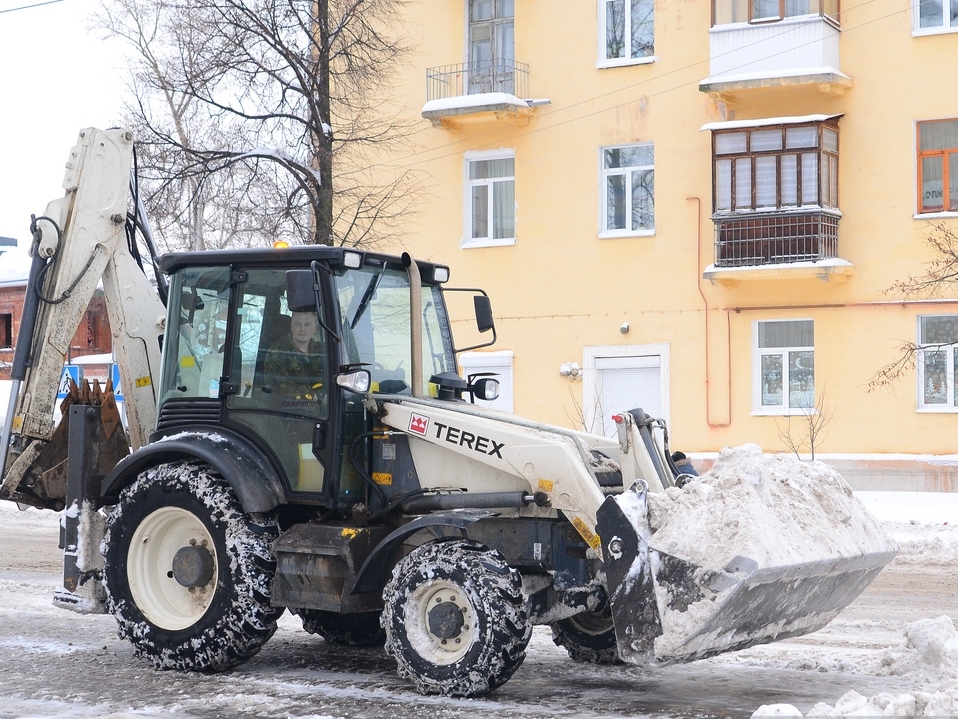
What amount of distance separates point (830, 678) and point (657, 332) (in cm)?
1569

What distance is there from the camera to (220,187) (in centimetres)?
2202

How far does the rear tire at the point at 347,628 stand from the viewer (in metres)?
8.12

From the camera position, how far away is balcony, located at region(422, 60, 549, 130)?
23.2 metres

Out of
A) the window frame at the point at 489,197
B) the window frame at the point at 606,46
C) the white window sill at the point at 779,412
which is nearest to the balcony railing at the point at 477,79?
the window frame at the point at 489,197

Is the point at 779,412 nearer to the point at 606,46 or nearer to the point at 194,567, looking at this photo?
the point at 606,46

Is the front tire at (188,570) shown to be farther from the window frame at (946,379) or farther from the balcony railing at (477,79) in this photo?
the balcony railing at (477,79)

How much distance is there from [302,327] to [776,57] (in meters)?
15.9

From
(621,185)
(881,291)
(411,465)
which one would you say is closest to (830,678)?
(411,465)

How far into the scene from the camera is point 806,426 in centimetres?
2147

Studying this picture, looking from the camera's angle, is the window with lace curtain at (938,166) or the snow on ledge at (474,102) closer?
the window with lace curtain at (938,166)

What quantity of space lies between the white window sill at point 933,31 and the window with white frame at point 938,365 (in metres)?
4.51

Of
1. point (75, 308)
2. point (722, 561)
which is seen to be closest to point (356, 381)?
point (722, 561)

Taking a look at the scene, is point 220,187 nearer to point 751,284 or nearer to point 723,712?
point 751,284

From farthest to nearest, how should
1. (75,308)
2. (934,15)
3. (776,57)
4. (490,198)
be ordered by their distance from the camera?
(490,198) < (776,57) < (934,15) < (75,308)
